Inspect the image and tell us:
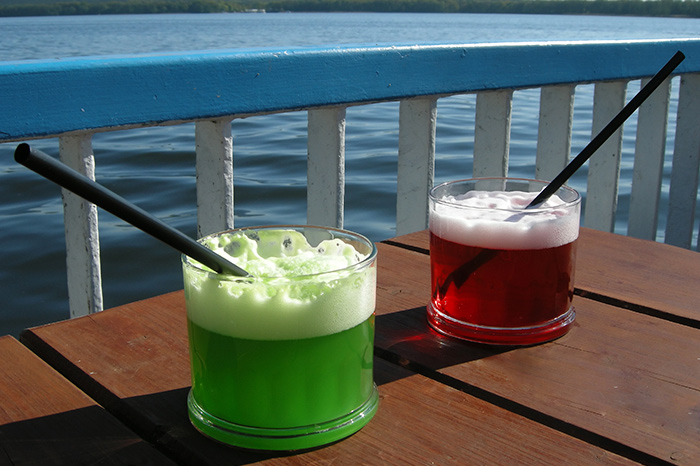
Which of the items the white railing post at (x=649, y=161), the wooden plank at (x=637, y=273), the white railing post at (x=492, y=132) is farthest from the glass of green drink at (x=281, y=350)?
the white railing post at (x=649, y=161)

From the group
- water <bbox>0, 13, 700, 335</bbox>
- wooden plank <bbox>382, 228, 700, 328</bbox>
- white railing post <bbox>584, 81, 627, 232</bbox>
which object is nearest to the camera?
wooden plank <bbox>382, 228, 700, 328</bbox>

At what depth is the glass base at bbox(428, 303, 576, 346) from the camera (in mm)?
765

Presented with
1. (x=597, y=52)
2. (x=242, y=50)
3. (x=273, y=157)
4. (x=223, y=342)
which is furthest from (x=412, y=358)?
(x=273, y=157)

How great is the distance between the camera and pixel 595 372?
71cm

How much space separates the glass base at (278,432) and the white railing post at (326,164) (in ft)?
3.16

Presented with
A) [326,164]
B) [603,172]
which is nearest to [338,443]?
[326,164]

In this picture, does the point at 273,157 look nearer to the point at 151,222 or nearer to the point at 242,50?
the point at 242,50

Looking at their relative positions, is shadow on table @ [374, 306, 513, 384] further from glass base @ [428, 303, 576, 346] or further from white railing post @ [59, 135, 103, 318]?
white railing post @ [59, 135, 103, 318]

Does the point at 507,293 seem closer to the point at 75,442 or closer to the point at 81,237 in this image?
the point at 75,442

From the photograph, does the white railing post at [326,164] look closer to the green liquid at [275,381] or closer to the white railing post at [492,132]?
the white railing post at [492,132]

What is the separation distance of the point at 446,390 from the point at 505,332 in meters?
0.13

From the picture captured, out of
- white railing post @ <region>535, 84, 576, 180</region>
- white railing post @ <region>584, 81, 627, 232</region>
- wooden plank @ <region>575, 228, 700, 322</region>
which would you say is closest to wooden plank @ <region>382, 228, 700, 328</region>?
wooden plank @ <region>575, 228, 700, 322</region>

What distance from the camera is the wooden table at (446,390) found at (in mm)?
572

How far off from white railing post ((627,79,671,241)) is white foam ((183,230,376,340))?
1827 mm
